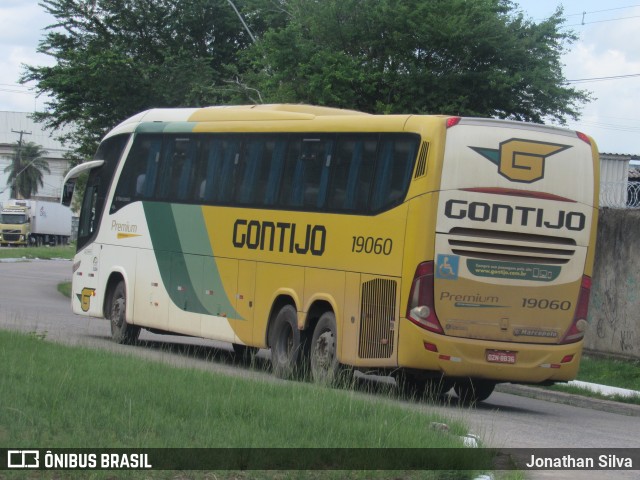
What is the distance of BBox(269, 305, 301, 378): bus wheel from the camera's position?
1650cm

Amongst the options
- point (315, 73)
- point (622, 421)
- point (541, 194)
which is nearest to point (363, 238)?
point (541, 194)

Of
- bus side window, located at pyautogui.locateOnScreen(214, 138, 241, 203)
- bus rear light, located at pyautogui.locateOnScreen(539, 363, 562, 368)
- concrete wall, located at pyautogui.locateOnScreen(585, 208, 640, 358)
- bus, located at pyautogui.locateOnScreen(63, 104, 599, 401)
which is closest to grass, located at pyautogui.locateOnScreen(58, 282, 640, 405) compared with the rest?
concrete wall, located at pyautogui.locateOnScreen(585, 208, 640, 358)

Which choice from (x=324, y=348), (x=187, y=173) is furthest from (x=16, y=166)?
(x=324, y=348)

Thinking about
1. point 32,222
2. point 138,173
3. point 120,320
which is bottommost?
point 120,320

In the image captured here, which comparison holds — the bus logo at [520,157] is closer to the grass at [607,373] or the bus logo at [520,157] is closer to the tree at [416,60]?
the grass at [607,373]

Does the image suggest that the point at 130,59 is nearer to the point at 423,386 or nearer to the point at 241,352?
the point at 241,352

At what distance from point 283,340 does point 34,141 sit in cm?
11697

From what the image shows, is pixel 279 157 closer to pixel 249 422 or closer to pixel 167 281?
pixel 167 281

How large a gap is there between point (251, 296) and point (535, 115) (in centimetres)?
1351

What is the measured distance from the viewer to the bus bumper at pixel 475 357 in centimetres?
1421

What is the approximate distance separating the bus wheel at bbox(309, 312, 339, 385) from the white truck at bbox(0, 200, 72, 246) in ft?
235

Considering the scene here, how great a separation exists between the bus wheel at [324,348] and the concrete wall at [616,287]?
702 centimetres

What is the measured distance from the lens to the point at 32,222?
90625 mm

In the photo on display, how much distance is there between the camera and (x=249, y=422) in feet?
31.8
